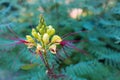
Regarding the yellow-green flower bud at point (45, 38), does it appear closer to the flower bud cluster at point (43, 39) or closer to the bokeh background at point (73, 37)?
the flower bud cluster at point (43, 39)

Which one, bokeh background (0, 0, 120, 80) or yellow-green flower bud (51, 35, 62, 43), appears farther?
bokeh background (0, 0, 120, 80)

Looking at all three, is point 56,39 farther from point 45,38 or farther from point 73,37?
point 73,37

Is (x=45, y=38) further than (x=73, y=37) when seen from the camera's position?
No

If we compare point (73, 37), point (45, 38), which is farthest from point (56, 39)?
point (73, 37)

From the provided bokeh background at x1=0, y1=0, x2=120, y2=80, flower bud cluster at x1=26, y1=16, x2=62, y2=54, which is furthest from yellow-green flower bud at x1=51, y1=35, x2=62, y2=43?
bokeh background at x1=0, y1=0, x2=120, y2=80

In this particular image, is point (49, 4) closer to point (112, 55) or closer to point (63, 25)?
point (63, 25)

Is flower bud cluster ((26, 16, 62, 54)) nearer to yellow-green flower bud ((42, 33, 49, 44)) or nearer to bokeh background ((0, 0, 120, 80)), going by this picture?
yellow-green flower bud ((42, 33, 49, 44))

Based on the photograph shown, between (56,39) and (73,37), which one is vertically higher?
(56,39)

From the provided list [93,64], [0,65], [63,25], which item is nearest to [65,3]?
[63,25]

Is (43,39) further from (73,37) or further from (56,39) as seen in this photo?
(73,37)

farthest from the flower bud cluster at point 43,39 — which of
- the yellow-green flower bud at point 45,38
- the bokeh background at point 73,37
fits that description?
the bokeh background at point 73,37
